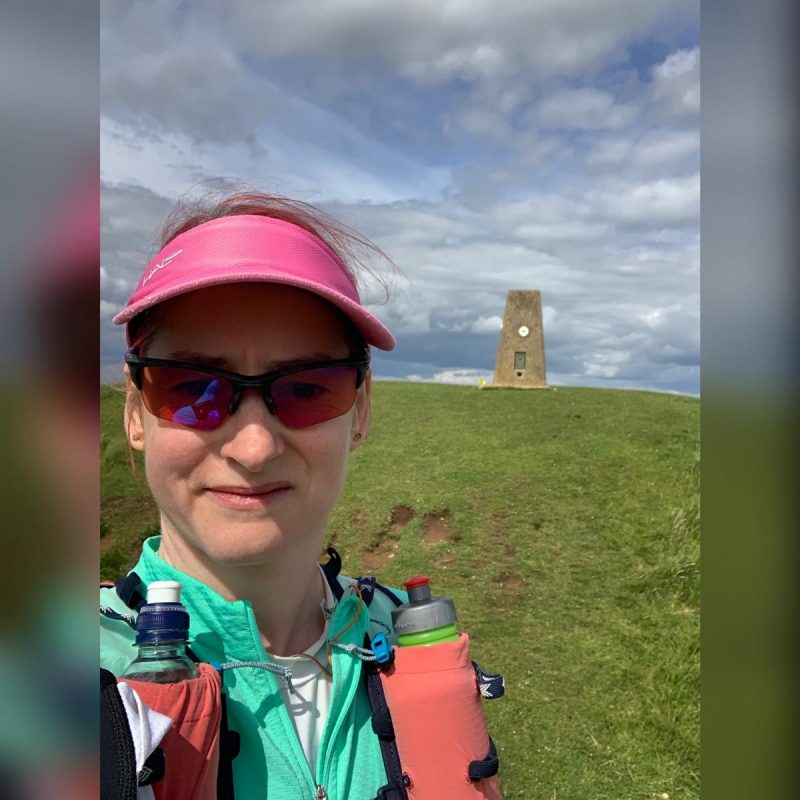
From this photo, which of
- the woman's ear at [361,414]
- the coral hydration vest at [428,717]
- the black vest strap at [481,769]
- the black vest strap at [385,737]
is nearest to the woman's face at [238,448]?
the coral hydration vest at [428,717]

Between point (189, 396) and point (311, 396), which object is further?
point (311, 396)

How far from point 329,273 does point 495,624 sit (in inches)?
252

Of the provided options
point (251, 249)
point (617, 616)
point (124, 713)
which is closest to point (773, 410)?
point (124, 713)

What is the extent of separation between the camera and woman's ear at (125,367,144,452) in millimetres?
1821

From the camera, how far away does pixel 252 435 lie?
1.57m

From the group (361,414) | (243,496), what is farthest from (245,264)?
(361,414)

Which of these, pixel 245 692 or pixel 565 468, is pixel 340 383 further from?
pixel 565 468

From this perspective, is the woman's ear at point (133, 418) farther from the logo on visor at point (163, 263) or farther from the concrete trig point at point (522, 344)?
the concrete trig point at point (522, 344)

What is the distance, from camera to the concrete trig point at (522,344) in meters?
22.3

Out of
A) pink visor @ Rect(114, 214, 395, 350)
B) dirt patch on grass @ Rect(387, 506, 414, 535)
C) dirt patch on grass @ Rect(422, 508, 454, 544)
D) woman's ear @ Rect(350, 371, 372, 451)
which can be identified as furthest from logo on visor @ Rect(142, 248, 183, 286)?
dirt patch on grass @ Rect(387, 506, 414, 535)

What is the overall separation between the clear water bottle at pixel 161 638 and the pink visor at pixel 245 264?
0.62m

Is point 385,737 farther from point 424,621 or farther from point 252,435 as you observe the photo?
point 252,435

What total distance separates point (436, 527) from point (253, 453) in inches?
313

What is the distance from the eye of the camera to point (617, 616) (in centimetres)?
758
